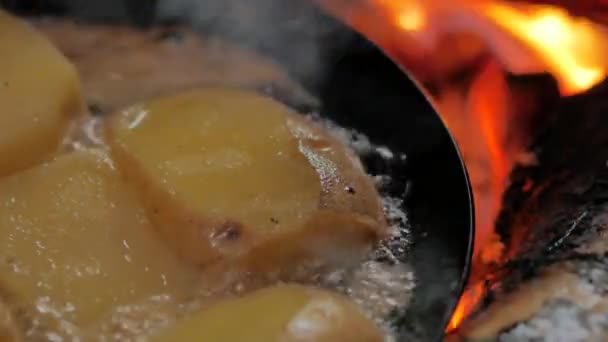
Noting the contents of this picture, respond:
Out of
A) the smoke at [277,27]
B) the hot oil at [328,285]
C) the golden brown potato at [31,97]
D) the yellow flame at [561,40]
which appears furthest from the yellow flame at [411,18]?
the golden brown potato at [31,97]

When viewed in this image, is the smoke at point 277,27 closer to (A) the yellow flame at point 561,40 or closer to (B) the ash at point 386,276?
(B) the ash at point 386,276

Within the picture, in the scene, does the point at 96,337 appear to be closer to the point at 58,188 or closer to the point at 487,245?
the point at 58,188

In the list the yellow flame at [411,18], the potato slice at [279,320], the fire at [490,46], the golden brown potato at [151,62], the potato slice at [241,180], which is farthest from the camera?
the yellow flame at [411,18]

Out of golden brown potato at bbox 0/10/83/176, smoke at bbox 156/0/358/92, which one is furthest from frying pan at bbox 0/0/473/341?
golden brown potato at bbox 0/10/83/176

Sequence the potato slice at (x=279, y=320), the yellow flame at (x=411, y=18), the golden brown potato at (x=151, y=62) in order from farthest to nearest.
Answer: the yellow flame at (x=411, y=18), the golden brown potato at (x=151, y=62), the potato slice at (x=279, y=320)

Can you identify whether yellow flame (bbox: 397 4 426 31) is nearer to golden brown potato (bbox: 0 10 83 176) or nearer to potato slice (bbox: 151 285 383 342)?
golden brown potato (bbox: 0 10 83 176)

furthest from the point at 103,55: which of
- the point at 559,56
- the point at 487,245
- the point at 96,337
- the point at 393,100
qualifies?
the point at 559,56
